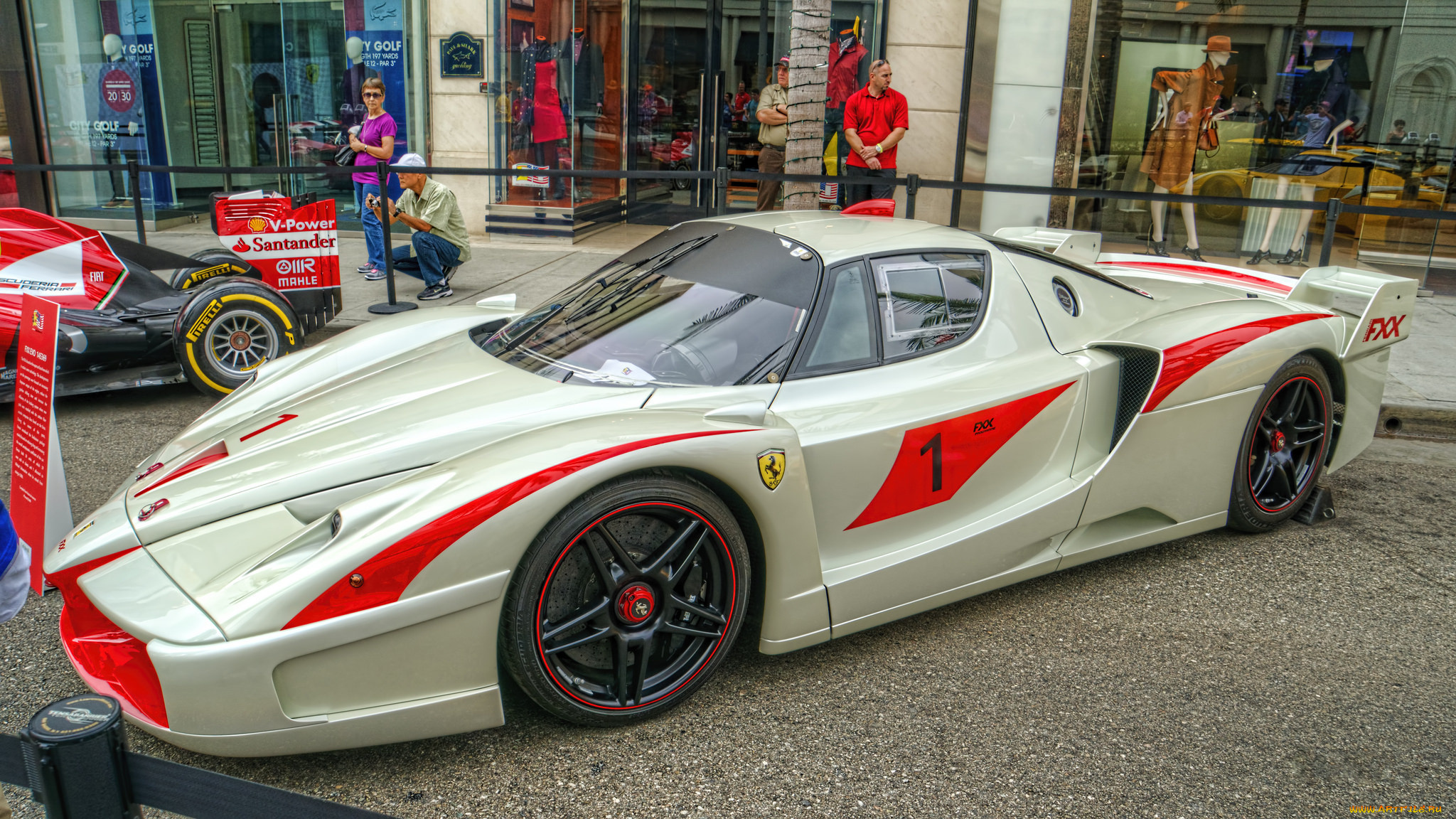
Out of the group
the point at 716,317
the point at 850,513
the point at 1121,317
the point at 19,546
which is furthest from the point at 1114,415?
the point at 19,546

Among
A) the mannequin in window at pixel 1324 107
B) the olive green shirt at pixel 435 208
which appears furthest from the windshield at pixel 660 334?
the mannequin in window at pixel 1324 107

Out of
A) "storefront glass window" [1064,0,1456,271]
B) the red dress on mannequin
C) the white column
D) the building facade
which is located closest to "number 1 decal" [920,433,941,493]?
the building facade

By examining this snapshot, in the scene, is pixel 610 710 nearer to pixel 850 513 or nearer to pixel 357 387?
pixel 850 513

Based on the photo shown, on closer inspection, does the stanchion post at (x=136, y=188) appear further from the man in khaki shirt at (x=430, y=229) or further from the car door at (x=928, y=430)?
the car door at (x=928, y=430)

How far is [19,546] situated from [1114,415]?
10.6ft

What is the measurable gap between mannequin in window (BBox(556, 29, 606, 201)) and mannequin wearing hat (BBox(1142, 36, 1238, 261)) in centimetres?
613

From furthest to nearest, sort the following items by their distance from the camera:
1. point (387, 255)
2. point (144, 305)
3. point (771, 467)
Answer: point (387, 255)
point (144, 305)
point (771, 467)

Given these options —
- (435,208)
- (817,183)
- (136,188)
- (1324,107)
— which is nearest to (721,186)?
(817,183)

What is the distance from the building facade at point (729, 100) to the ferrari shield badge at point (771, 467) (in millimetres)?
6707

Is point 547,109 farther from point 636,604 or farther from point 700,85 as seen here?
point 636,604

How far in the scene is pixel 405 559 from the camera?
93.9 inches

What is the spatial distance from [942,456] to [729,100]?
9.87 metres

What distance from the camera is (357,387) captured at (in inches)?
133

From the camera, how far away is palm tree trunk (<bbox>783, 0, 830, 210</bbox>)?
711 cm
